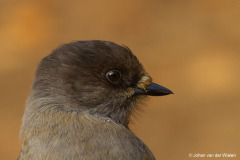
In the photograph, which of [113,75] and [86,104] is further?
[113,75]

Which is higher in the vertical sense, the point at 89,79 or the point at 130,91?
the point at 89,79

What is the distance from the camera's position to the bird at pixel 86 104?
3.33 m

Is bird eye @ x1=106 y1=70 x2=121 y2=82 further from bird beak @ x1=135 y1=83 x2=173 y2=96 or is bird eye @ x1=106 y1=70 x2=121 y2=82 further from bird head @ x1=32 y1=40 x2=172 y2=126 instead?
bird beak @ x1=135 y1=83 x2=173 y2=96

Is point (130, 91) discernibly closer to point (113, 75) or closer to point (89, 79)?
point (113, 75)

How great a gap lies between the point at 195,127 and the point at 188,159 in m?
0.76

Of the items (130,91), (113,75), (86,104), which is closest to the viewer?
(86,104)

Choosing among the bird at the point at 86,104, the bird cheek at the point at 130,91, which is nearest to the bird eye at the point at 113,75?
the bird at the point at 86,104

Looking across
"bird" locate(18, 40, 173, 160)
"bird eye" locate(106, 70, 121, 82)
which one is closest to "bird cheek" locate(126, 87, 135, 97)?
"bird" locate(18, 40, 173, 160)

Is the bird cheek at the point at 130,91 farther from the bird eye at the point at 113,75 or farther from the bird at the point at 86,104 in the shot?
the bird eye at the point at 113,75

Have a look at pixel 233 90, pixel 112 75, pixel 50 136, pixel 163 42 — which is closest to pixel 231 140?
pixel 233 90

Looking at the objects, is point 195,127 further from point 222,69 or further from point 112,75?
point 112,75

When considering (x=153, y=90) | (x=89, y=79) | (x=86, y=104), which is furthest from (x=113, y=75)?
(x=153, y=90)

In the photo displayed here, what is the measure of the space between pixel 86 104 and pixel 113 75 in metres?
0.31

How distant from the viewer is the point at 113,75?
389 cm
